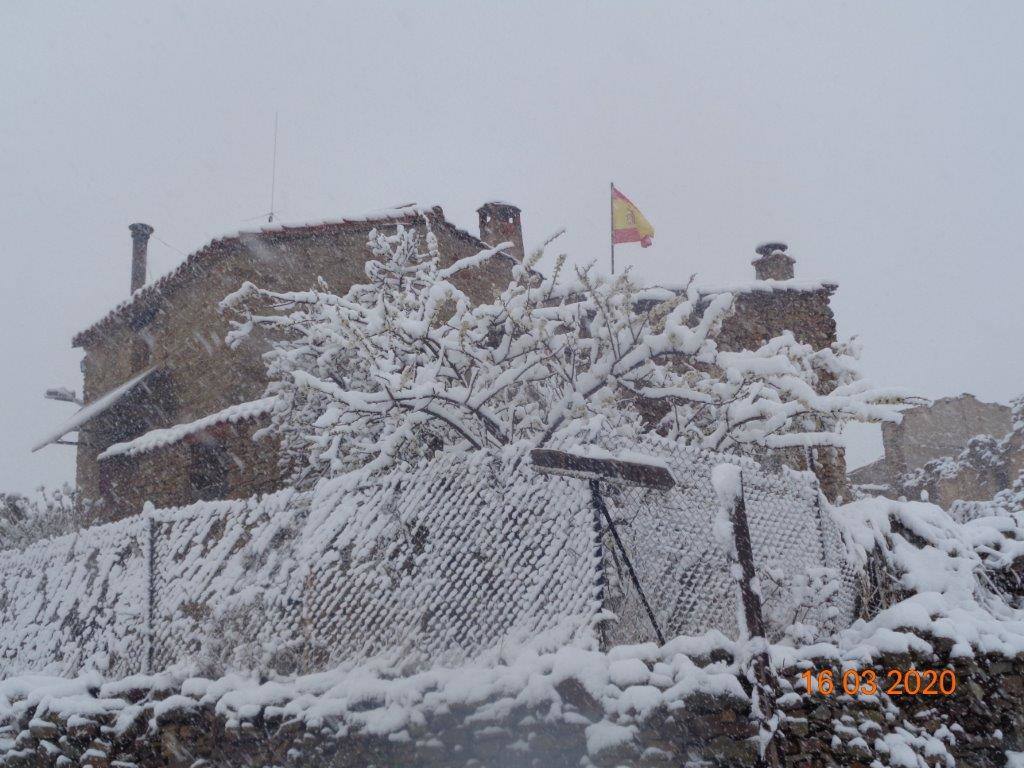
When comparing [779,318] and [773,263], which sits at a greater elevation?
[773,263]

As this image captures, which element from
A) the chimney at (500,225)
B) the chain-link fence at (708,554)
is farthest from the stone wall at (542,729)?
the chimney at (500,225)

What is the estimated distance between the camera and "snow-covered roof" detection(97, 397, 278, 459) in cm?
1326

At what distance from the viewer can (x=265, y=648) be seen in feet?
18.7

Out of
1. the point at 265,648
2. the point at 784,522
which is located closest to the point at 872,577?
the point at 784,522

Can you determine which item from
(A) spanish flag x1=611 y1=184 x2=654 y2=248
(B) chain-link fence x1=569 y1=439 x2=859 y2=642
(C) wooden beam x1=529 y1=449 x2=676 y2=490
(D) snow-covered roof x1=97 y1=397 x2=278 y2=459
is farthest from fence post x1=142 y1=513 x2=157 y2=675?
(A) spanish flag x1=611 y1=184 x2=654 y2=248

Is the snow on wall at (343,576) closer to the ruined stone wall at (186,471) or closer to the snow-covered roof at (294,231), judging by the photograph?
the ruined stone wall at (186,471)

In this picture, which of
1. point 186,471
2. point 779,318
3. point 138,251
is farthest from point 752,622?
point 138,251

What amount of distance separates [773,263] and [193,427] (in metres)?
10.1

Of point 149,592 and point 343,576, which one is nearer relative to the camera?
point 343,576

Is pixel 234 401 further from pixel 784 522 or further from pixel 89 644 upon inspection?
pixel 784 522

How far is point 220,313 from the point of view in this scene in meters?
15.4

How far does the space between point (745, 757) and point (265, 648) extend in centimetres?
293

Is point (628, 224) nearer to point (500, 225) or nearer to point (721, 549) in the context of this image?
point (500, 225)
